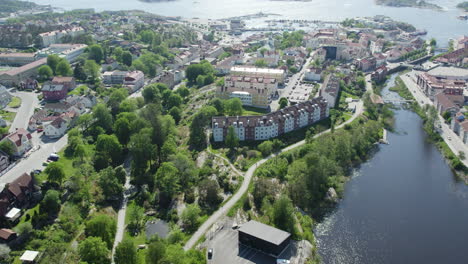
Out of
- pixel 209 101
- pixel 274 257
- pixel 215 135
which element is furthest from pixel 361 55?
pixel 274 257

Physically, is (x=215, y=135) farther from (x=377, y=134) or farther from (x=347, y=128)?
(x=377, y=134)

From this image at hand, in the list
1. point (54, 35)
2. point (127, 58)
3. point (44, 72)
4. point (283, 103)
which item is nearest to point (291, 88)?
point (283, 103)

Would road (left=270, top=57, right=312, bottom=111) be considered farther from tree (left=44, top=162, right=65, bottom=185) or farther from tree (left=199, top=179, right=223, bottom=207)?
tree (left=44, top=162, right=65, bottom=185)

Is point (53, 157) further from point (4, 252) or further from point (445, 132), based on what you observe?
point (445, 132)

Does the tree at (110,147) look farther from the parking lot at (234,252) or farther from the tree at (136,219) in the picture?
the parking lot at (234,252)

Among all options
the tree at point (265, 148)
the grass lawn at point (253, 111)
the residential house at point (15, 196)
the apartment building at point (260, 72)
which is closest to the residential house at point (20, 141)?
the residential house at point (15, 196)

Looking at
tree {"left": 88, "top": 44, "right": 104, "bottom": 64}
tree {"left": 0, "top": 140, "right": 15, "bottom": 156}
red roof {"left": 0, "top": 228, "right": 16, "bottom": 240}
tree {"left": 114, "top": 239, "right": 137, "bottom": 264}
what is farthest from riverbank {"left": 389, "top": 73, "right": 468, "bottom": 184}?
tree {"left": 88, "top": 44, "right": 104, "bottom": 64}
